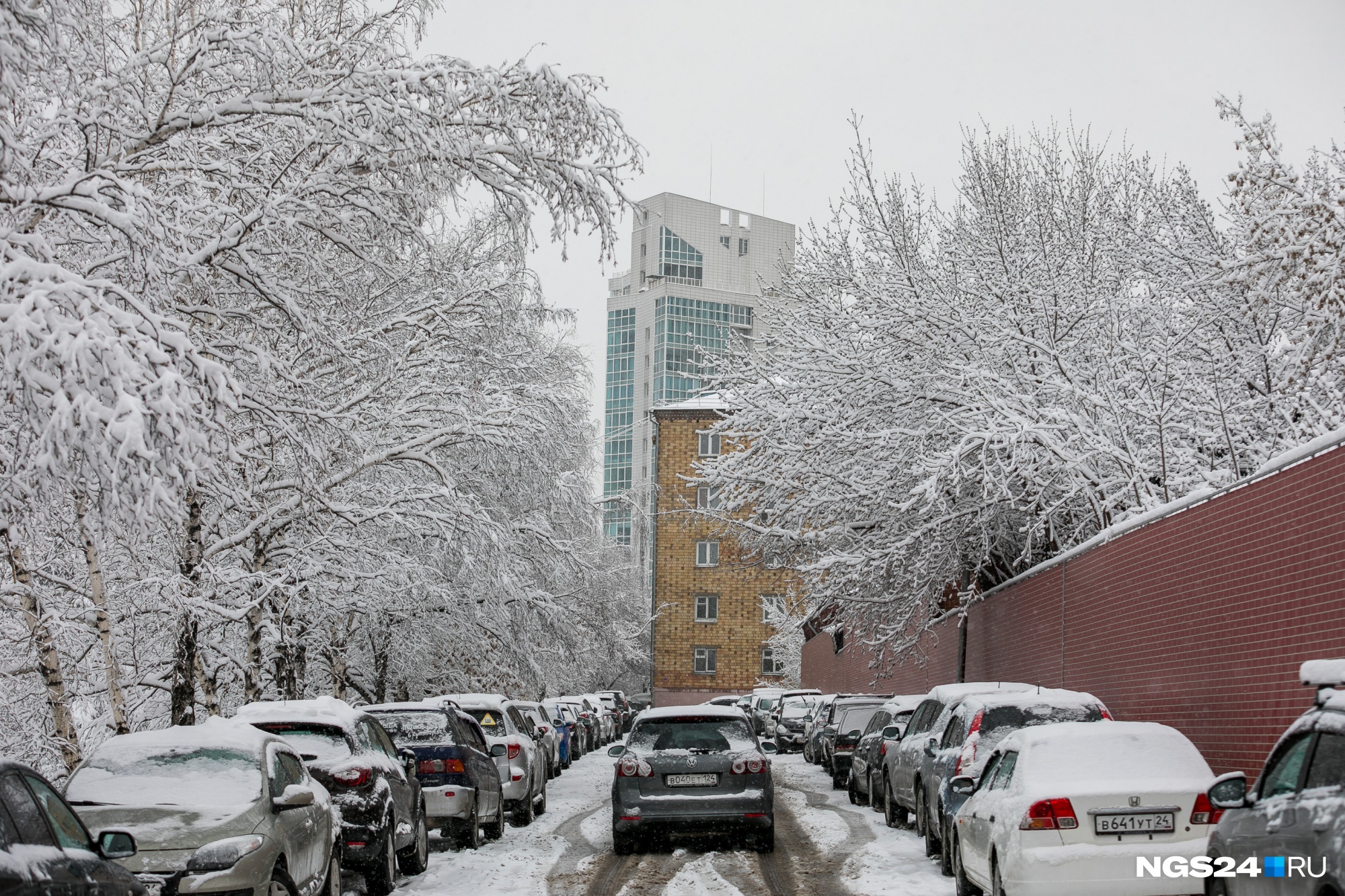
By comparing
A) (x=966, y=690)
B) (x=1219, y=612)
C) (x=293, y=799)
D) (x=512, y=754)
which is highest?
(x=1219, y=612)

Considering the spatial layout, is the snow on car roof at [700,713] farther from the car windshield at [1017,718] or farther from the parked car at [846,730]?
the parked car at [846,730]

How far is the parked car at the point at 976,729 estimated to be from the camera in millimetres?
11500

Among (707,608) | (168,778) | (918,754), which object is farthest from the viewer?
(707,608)

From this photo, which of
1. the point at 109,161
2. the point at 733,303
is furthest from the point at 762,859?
the point at 733,303

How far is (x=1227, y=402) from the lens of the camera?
18359 millimetres

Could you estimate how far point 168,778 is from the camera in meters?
8.34

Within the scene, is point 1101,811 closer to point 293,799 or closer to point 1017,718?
point 1017,718

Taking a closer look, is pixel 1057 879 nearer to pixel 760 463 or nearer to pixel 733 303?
pixel 760 463

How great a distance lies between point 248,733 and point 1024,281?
13589mm

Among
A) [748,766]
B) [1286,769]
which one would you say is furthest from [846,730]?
[1286,769]

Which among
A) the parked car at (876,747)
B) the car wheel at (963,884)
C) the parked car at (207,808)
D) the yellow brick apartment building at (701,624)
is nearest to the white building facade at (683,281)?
the yellow brick apartment building at (701,624)

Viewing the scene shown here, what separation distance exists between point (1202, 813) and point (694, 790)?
627cm

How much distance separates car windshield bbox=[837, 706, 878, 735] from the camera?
23.6 m

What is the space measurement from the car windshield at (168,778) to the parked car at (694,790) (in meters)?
5.59
